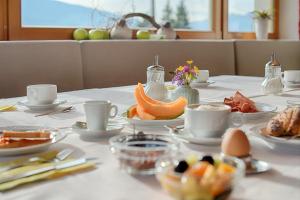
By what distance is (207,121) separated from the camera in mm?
797

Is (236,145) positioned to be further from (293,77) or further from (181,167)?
(293,77)

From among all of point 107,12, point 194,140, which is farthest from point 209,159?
point 107,12

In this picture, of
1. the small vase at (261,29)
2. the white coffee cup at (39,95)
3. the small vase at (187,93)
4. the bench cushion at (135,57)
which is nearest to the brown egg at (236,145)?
the small vase at (187,93)

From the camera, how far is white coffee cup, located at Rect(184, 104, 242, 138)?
0.80 metres

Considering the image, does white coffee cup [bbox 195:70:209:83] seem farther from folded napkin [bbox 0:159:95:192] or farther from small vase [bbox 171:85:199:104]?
folded napkin [bbox 0:159:95:192]

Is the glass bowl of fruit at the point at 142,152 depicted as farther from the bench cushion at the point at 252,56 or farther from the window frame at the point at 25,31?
the bench cushion at the point at 252,56

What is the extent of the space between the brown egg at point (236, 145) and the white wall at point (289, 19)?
13.1 feet

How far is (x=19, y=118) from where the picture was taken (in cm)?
115

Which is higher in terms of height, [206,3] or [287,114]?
[206,3]

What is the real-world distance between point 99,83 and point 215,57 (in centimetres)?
108

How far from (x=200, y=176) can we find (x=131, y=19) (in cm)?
289

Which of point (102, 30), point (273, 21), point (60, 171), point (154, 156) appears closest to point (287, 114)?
point (154, 156)

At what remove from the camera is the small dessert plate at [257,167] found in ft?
2.11

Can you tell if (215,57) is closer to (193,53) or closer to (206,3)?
(193,53)
